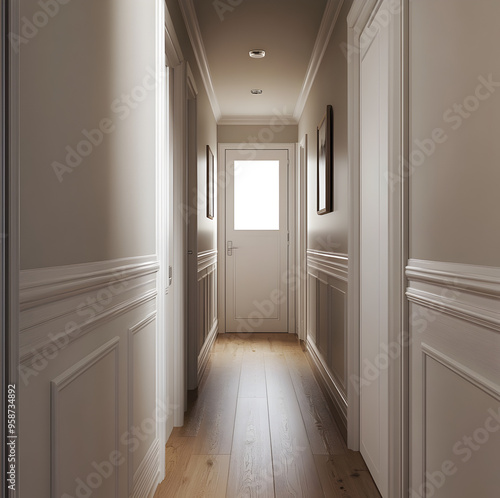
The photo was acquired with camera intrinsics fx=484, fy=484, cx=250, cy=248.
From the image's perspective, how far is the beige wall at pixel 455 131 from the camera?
1080 millimetres

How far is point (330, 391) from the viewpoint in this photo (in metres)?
3.16

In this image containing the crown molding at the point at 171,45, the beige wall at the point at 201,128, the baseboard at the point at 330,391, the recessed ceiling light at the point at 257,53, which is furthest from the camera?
the recessed ceiling light at the point at 257,53

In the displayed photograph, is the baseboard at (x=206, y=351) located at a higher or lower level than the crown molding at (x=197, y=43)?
lower

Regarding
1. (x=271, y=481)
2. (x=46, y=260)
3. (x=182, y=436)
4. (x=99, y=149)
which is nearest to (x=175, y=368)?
(x=182, y=436)

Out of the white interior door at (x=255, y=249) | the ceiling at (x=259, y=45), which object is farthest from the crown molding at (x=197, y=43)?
the white interior door at (x=255, y=249)

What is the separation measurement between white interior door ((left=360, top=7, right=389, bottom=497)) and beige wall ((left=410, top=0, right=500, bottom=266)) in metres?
0.35

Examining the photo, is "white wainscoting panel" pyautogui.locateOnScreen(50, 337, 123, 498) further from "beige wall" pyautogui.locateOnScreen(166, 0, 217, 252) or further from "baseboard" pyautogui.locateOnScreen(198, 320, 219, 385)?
"baseboard" pyautogui.locateOnScreen(198, 320, 219, 385)

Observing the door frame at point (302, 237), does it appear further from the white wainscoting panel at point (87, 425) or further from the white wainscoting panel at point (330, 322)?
the white wainscoting panel at point (87, 425)

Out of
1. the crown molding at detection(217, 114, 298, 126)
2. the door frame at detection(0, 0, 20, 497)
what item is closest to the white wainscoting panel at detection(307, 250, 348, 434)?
the crown molding at detection(217, 114, 298, 126)

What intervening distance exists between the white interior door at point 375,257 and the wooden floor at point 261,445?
19 cm

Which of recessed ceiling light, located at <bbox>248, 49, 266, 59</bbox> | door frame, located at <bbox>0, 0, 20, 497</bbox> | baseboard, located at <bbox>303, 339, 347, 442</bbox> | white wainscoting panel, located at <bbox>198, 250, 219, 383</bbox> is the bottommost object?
baseboard, located at <bbox>303, 339, 347, 442</bbox>

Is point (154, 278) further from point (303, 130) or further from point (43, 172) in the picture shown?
point (303, 130)

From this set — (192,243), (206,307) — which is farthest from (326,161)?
(206,307)

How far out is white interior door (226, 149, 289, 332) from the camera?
5.59m
